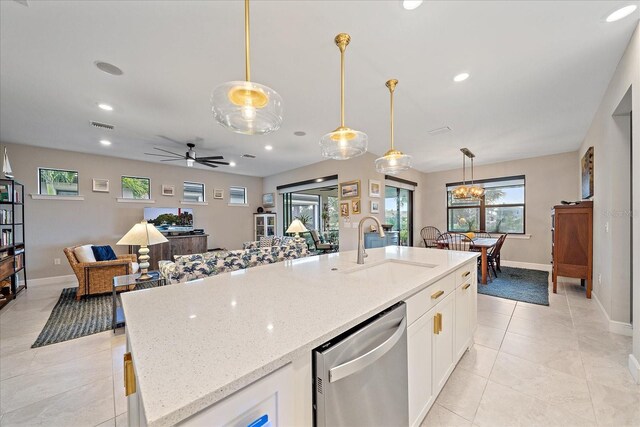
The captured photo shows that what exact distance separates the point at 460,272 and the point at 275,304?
157 cm

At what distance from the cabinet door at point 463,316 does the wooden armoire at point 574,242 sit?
2796 mm

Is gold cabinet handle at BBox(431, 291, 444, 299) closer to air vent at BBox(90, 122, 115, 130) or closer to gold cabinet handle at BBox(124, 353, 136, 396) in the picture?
gold cabinet handle at BBox(124, 353, 136, 396)

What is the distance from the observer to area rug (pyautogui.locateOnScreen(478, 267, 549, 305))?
3676mm

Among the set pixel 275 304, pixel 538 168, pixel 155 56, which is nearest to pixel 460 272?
pixel 275 304

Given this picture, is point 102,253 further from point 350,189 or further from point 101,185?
point 350,189

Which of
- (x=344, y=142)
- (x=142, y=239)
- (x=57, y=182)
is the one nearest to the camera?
(x=344, y=142)

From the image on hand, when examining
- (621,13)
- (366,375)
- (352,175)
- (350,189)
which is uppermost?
(621,13)

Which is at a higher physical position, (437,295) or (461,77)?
(461,77)

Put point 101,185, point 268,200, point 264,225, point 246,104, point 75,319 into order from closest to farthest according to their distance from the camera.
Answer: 1. point 246,104
2. point 75,319
3. point 101,185
4. point 264,225
5. point 268,200

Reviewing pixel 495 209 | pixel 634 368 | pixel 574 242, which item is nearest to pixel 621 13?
pixel 634 368

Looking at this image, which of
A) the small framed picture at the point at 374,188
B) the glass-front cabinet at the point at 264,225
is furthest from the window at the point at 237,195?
the small framed picture at the point at 374,188

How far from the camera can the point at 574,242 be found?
3.69m

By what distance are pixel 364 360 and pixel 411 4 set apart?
2100 millimetres

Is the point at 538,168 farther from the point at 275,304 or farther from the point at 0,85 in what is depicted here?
the point at 0,85
